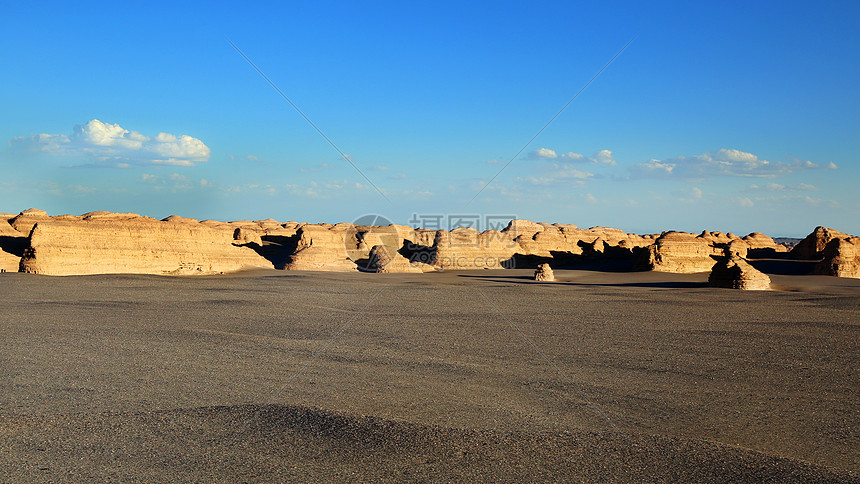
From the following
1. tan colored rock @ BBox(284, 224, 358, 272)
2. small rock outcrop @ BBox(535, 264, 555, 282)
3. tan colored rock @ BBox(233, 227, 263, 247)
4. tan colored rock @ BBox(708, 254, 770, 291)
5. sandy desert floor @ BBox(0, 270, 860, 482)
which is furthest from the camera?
tan colored rock @ BBox(233, 227, 263, 247)

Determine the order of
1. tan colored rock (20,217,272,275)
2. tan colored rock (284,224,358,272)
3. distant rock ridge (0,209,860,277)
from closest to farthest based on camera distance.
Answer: tan colored rock (20,217,272,275) < distant rock ridge (0,209,860,277) < tan colored rock (284,224,358,272)

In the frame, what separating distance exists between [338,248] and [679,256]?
19.5m

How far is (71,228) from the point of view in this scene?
18.6 metres

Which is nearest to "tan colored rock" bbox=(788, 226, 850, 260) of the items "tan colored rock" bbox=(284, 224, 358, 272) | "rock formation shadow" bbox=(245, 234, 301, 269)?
"tan colored rock" bbox=(284, 224, 358, 272)

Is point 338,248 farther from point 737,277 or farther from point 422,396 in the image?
point 422,396

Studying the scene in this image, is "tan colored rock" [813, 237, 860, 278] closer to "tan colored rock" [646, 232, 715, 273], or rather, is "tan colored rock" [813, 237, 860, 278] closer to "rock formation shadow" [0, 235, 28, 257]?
"tan colored rock" [646, 232, 715, 273]

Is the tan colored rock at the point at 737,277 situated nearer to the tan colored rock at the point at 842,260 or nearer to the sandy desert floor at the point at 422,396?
the sandy desert floor at the point at 422,396

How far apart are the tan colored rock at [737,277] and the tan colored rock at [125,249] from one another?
65.5 ft

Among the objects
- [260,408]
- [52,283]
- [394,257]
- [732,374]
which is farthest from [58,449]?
[394,257]

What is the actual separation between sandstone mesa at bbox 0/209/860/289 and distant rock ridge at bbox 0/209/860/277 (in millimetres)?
46

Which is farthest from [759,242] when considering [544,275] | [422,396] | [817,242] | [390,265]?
[422,396]

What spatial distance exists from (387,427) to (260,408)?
49.8 inches

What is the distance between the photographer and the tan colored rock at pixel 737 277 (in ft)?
59.9

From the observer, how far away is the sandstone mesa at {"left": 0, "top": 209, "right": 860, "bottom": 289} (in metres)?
18.5
